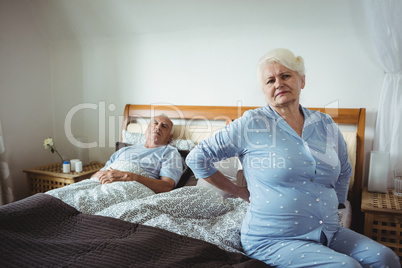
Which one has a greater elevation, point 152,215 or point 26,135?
point 26,135

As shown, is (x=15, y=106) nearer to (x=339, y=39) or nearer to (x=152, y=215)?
(x=152, y=215)

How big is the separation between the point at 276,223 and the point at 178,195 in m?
0.69

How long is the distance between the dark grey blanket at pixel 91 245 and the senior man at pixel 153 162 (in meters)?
0.73

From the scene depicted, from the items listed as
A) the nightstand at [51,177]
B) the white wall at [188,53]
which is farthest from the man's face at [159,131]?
the nightstand at [51,177]

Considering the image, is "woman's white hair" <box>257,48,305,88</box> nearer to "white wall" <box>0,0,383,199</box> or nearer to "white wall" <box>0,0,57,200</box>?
"white wall" <box>0,0,383,199</box>

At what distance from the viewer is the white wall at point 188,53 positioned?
2.47 meters

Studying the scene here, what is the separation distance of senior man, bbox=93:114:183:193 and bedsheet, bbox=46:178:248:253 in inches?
4.8

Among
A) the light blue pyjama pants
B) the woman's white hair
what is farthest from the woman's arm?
the woman's white hair

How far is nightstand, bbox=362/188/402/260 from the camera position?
6.28 ft

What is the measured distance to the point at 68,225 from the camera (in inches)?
55.8

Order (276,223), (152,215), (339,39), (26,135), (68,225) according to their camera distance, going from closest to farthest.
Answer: (276,223), (68,225), (152,215), (339,39), (26,135)

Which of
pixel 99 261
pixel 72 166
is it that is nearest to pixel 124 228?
pixel 99 261

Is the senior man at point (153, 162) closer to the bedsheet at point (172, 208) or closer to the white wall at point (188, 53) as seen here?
the bedsheet at point (172, 208)

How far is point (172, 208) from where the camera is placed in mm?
1696
